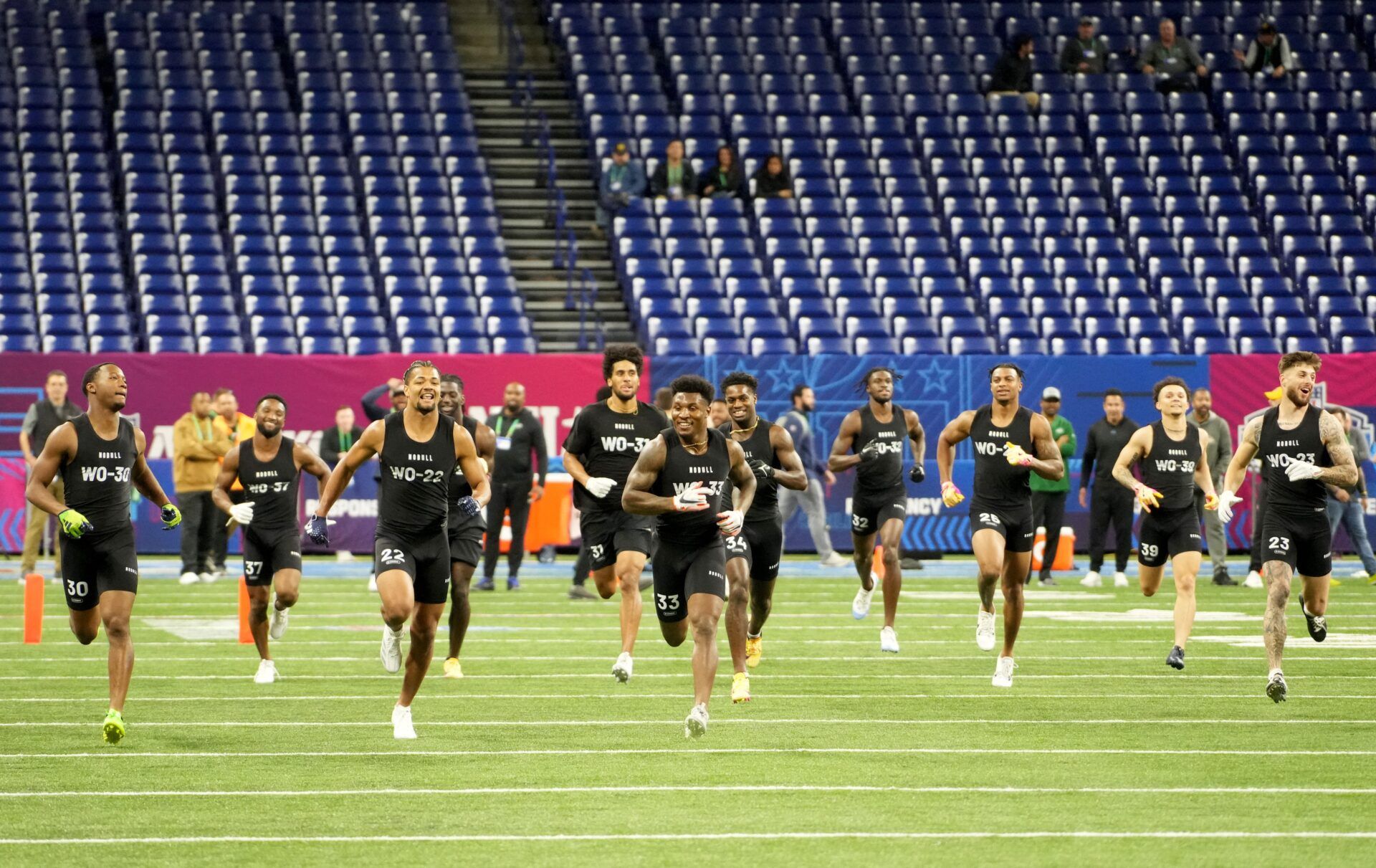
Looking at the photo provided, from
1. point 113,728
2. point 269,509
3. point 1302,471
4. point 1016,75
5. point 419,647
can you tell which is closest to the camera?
point 113,728

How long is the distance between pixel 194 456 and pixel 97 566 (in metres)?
11.6

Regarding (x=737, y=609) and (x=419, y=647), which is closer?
(x=419, y=647)

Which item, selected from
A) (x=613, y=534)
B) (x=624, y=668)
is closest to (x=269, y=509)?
(x=613, y=534)

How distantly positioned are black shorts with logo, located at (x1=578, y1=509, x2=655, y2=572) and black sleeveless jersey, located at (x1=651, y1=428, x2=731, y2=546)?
7.85ft

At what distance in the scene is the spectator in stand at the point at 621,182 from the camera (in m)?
29.0

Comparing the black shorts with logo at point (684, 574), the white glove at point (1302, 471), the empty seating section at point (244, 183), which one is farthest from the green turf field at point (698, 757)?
the empty seating section at point (244, 183)

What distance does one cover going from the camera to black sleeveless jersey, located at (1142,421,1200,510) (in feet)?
46.9

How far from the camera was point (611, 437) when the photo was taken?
13.5 m

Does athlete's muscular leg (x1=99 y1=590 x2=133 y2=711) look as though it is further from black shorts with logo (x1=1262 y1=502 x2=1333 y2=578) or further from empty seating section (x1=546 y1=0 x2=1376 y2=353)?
empty seating section (x1=546 y1=0 x2=1376 y2=353)

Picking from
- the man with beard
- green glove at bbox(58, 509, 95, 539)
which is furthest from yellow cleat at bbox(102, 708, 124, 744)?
the man with beard

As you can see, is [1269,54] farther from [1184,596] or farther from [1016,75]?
[1184,596]

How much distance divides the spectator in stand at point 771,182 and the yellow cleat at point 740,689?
18.1 metres

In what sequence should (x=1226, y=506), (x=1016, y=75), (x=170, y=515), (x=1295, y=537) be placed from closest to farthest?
(x=170, y=515) < (x=1295, y=537) < (x=1226, y=506) < (x=1016, y=75)

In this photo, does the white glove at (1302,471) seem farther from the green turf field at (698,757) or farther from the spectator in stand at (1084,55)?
the spectator in stand at (1084,55)
